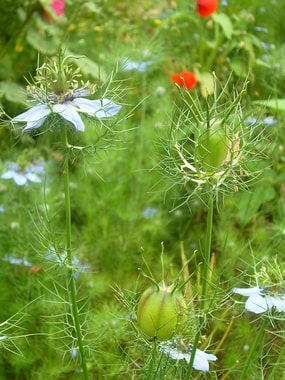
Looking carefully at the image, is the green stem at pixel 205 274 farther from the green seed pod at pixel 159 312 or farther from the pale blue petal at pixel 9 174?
the pale blue petal at pixel 9 174

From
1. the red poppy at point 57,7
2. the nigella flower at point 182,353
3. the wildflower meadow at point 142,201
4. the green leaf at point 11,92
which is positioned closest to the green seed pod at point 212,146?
the wildflower meadow at point 142,201

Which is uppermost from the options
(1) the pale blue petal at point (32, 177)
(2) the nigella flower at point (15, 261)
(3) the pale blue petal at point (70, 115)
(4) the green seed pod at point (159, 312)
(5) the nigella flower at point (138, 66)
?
(3) the pale blue petal at point (70, 115)

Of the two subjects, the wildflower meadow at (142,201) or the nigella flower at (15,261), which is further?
the nigella flower at (15,261)

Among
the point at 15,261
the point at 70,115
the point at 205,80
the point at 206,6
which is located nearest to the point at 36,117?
the point at 70,115

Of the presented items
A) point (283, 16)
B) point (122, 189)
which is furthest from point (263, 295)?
point (283, 16)

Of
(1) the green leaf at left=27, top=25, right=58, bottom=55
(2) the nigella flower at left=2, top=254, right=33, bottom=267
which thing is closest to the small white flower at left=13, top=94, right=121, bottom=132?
(2) the nigella flower at left=2, top=254, right=33, bottom=267
